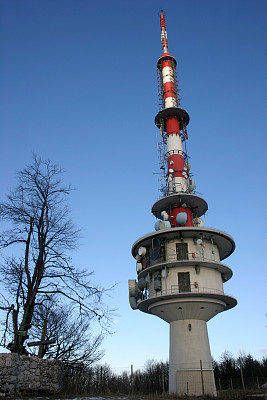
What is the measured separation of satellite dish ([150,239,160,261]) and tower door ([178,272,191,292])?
8.27 feet

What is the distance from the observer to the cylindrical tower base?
27.1 meters

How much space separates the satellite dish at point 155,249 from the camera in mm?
30219

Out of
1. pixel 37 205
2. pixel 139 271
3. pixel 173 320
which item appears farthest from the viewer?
pixel 139 271

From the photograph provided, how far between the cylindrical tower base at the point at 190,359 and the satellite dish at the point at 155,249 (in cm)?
575

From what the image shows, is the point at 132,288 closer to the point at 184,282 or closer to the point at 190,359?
the point at 184,282

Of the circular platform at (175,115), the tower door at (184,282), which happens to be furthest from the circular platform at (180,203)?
the circular platform at (175,115)

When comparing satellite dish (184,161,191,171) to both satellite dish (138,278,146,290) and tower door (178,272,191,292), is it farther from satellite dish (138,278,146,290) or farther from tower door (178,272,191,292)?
satellite dish (138,278,146,290)

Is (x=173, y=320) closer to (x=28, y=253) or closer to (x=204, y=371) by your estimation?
(x=204, y=371)

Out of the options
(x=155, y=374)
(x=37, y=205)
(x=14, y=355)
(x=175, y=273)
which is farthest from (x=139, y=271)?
(x=155, y=374)

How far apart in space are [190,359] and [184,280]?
6.08m

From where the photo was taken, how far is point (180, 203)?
34.8m

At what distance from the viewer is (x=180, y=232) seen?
99.7ft

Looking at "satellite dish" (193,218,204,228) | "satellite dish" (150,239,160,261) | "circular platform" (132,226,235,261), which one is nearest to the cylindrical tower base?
"satellite dish" (150,239,160,261)

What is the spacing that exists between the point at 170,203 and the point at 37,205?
16.6 metres
